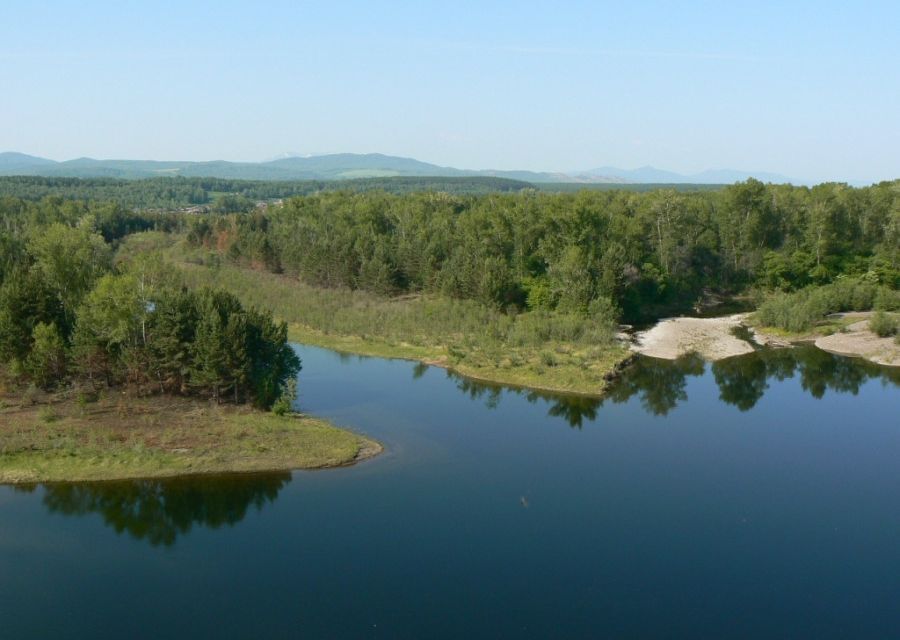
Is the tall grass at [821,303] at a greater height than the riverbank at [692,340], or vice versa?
the tall grass at [821,303]

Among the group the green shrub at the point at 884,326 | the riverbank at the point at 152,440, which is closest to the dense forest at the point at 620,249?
the green shrub at the point at 884,326

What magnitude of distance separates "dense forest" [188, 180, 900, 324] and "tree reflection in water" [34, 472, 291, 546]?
37.2m

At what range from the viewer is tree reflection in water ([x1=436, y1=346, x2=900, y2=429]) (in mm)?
44312

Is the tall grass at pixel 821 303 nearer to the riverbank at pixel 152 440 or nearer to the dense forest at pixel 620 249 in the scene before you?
the dense forest at pixel 620 249

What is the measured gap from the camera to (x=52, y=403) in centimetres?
3884

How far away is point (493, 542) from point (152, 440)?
1766cm

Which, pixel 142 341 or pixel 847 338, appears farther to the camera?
pixel 847 338

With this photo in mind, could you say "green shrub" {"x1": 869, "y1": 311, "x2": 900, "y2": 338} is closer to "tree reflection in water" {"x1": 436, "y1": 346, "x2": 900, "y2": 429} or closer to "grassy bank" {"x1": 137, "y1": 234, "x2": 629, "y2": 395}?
"tree reflection in water" {"x1": 436, "y1": 346, "x2": 900, "y2": 429}

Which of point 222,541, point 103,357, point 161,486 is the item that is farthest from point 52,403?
point 222,541

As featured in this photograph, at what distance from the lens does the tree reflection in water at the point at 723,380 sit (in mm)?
44312

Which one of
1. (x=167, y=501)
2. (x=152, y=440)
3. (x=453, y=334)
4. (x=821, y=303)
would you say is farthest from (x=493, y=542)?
(x=821, y=303)

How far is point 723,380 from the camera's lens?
165 feet

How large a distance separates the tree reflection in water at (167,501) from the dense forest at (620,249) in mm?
37194

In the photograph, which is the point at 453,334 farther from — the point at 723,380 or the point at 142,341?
the point at 142,341
